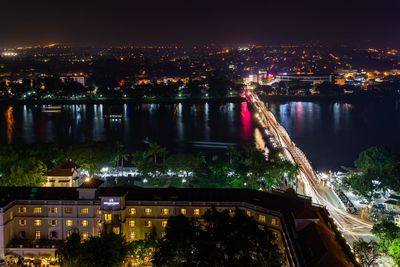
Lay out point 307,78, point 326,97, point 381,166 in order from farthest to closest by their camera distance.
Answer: point 307,78 < point 326,97 < point 381,166

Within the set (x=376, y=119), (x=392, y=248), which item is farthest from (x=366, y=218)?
(x=376, y=119)

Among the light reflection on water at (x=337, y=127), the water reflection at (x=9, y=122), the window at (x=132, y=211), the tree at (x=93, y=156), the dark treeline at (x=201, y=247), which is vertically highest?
the dark treeline at (x=201, y=247)

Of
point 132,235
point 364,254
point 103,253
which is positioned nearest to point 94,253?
point 103,253

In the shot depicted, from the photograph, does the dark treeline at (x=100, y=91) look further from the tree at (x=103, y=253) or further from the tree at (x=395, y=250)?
the tree at (x=395, y=250)

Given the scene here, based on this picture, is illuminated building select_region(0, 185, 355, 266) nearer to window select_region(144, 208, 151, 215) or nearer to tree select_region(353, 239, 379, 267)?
window select_region(144, 208, 151, 215)

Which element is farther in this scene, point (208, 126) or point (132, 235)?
point (208, 126)

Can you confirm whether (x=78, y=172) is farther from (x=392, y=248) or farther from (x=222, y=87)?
(x=222, y=87)

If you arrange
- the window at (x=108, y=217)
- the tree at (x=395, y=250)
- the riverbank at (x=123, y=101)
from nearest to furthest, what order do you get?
the tree at (x=395, y=250)
the window at (x=108, y=217)
the riverbank at (x=123, y=101)

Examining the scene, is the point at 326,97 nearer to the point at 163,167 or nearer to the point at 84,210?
the point at 163,167

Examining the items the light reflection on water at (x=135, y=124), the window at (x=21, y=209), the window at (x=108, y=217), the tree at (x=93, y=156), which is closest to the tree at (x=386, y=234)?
the window at (x=108, y=217)
